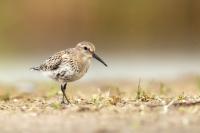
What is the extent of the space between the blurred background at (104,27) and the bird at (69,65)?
10447 mm

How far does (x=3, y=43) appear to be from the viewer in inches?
968

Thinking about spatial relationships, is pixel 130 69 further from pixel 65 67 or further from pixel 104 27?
pixel 65 67

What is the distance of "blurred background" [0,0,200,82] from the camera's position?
24.0 meters

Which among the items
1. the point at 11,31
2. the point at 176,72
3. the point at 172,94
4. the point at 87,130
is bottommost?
the point at 87,130

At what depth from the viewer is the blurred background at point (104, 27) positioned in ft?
78.8

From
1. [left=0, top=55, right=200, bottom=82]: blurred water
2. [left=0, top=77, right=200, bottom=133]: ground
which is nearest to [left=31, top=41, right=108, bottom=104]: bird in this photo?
[left=0, top=77, right=200, bottom=133]: ground

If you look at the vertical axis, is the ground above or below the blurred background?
below

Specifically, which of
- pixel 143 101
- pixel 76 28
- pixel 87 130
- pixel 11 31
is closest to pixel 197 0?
pixel 76 28

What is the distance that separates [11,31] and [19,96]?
38.6ft

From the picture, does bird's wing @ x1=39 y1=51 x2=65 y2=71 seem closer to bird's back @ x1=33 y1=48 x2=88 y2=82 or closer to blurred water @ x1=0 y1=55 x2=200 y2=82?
bird's back @ x1=33 y1=48 x2=88 y2=82

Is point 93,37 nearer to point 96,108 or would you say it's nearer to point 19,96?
point 19,96

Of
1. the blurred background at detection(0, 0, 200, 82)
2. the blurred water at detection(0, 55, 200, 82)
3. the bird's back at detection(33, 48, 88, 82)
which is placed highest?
the blurred background at detection(0, 0, 200, 82)

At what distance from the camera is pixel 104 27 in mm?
25578

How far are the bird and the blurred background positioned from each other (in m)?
10.4
